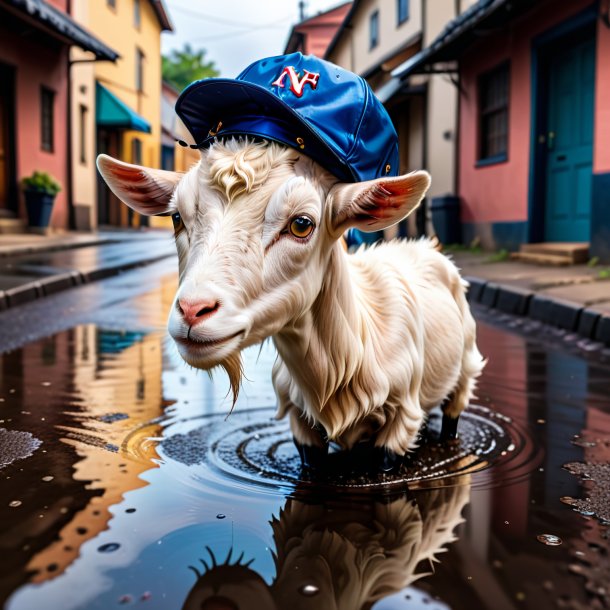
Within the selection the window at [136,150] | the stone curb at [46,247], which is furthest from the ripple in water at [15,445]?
the window at [136,150]

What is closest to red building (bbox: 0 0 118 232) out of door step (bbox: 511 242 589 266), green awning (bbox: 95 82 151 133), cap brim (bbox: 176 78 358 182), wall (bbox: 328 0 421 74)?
green awning (bbox: 95 82 151 133)

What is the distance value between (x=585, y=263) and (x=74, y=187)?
537 inches

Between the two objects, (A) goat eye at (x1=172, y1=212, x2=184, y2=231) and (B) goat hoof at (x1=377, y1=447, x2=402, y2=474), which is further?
(B) goat hoof at (x1=377, y1=447, x2=402, y2=474)

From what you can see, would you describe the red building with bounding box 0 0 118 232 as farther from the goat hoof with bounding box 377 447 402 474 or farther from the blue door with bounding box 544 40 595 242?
the goat hoof with bounding box 377 447 402 474

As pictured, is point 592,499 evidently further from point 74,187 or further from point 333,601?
point 74,187

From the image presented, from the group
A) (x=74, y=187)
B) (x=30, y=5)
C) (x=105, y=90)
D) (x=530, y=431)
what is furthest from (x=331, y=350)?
(x=105, y=90)

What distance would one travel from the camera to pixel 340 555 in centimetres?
192

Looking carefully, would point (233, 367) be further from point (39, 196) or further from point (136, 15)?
point (136, 15)

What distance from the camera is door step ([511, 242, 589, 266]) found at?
9891 mm

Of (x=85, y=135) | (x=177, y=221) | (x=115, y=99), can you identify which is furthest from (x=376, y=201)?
(x=115, y=99)

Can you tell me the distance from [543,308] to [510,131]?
255 inches

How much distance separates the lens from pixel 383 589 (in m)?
1.75

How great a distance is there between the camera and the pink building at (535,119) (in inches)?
385

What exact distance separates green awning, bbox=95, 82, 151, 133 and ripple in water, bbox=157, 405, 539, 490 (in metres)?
21.0
